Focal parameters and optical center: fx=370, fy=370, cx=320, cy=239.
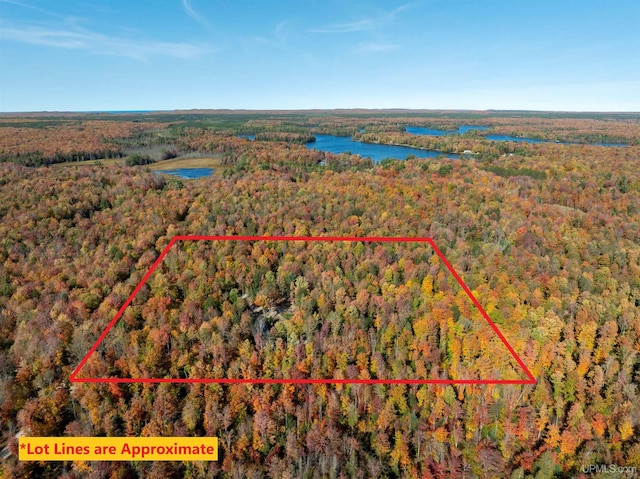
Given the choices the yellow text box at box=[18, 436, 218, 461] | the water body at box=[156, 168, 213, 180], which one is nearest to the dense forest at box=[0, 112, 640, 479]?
the yellow text box at box=[18, 436, 218, 461]

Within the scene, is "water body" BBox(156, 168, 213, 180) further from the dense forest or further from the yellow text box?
the yellow text box

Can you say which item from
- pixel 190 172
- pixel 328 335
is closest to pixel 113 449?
pixel 328 335

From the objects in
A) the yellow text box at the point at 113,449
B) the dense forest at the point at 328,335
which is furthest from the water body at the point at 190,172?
the yellow text box at the point at 113,449

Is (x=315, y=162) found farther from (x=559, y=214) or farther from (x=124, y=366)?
(x=124, y=366)

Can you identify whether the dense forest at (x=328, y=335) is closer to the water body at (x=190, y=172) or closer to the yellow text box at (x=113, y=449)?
the yellow text box at (x=113, y=449)

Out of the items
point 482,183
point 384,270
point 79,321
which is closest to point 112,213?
point 79,321

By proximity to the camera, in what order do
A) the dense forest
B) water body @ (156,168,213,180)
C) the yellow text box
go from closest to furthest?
the yellow text box → the dense forest → water body @ (156,168,213,180)
